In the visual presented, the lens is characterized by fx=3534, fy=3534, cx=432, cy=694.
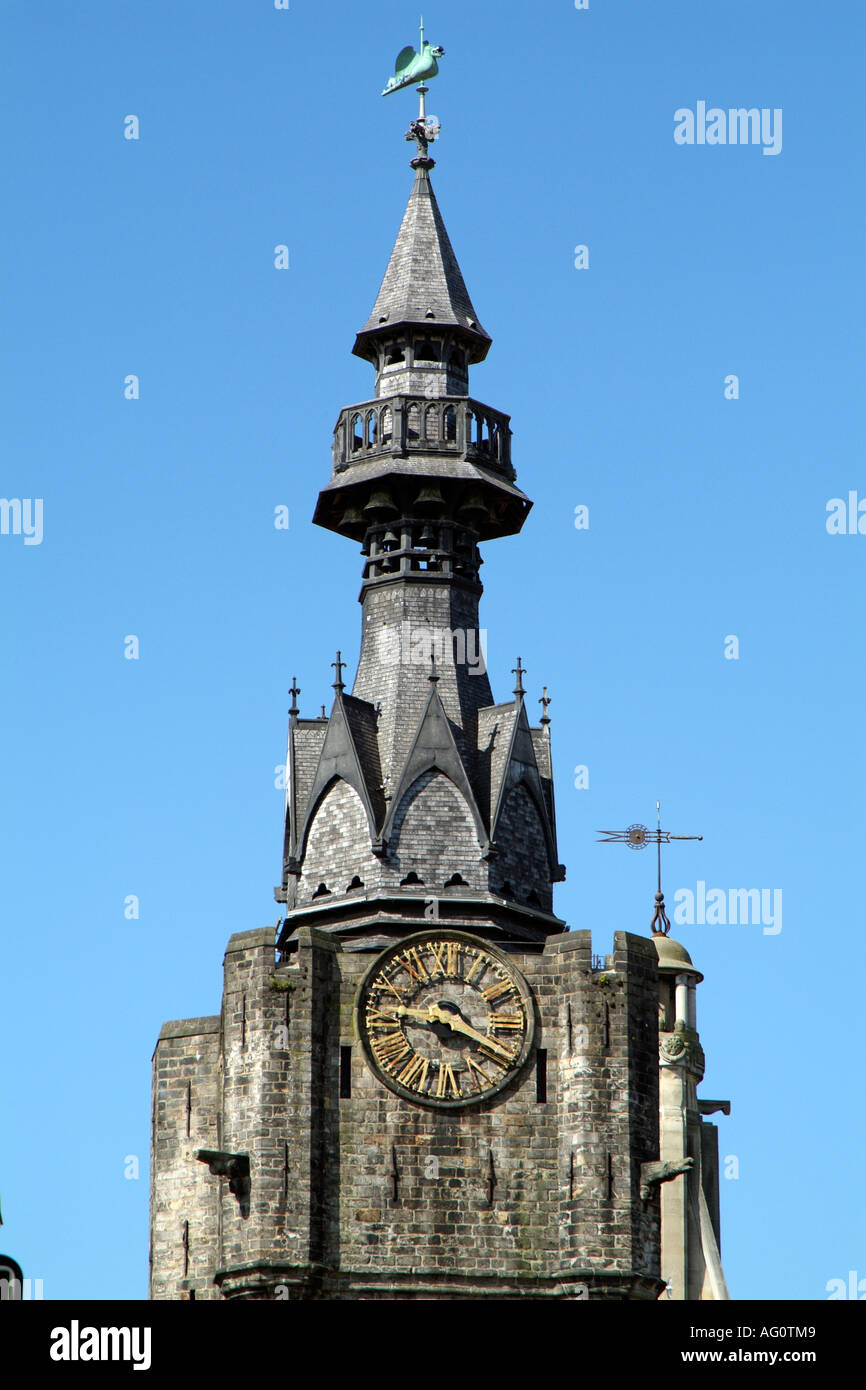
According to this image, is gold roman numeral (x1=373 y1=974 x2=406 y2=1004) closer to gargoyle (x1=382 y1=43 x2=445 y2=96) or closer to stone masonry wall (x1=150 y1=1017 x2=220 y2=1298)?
stone masonry wall (x1=150 y1=1017 x2=220 y2=1298)

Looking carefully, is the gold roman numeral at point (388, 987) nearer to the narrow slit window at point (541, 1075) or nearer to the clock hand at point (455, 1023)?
the clock hand at point (455, 1023)

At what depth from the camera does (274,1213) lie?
3342 inches

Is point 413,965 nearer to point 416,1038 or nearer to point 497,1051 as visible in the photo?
point 416,1038

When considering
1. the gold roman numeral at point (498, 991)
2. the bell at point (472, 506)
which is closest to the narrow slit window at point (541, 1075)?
the gold roman numeral at point (498, 991)

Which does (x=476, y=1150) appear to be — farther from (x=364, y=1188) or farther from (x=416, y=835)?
(x=416, y=835)

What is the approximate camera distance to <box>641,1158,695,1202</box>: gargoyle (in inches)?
3376

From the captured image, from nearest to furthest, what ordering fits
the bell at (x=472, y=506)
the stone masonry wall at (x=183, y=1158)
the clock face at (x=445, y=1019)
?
the clock face at (x=445, y=1019)
the stone masonry wall at (x=183, y=1158)
the bell at (x=472, y=506)

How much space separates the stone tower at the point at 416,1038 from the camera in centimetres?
8556

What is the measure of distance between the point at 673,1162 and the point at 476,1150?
4839mm

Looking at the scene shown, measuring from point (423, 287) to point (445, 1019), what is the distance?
2281 centimetres

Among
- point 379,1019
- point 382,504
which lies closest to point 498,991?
point 379,1019

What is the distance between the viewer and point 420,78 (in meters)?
102

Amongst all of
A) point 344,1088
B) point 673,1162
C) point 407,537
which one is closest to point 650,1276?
point 673,1162

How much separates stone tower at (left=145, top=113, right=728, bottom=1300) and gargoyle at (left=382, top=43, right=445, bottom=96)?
12.1m
